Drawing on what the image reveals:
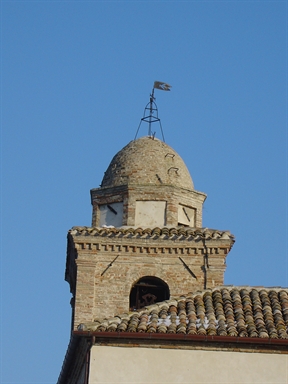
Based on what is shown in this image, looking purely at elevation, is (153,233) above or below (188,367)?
above

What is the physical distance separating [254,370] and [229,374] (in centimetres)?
A: 41

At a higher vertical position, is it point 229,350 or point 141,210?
point 141,210

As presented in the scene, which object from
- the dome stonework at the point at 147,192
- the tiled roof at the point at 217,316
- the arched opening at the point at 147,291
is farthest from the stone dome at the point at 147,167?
the tiled roof at the point at 217,316

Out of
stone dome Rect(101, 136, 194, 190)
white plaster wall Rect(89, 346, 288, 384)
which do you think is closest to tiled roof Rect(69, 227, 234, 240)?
stone dome Rect(101, 136, 194, 190)

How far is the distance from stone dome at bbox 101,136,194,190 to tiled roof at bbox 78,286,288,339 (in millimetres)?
5113

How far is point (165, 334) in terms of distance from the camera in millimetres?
17812

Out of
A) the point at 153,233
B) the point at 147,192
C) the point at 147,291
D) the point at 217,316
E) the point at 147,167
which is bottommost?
the point at 217,316

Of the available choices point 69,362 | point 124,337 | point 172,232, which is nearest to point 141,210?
point 172,232

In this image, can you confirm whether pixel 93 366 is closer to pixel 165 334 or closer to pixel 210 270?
pixel 165 334

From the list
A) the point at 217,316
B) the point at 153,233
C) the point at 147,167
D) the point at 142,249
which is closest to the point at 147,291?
the point at 142,249

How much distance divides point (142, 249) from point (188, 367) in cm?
656

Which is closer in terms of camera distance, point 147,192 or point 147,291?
point 147,291

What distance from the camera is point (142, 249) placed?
78.6 ft

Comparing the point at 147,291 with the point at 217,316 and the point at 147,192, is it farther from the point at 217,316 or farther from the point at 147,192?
the point at 217,316
